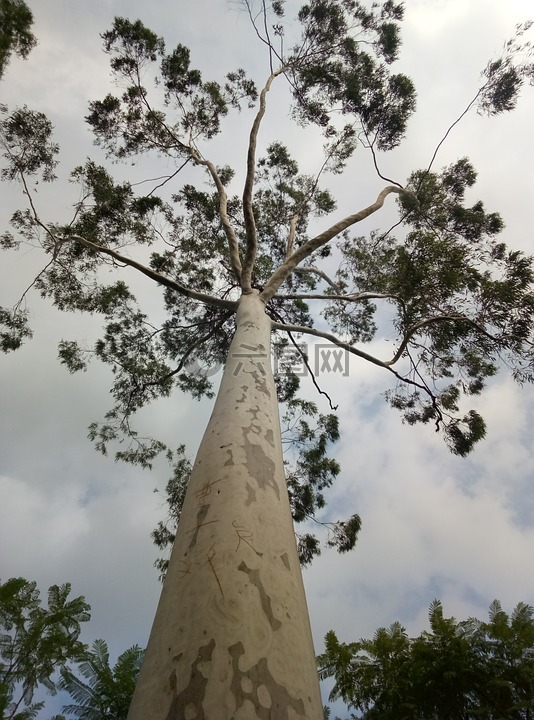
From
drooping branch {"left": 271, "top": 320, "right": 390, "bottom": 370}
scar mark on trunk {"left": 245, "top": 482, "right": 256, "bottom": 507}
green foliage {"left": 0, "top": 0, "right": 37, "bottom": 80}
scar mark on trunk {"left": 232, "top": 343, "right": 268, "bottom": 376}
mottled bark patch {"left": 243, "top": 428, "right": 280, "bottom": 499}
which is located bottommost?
scar mark on trunk {"left": 245, "top": 482, "right": 256, "bottom": 507}

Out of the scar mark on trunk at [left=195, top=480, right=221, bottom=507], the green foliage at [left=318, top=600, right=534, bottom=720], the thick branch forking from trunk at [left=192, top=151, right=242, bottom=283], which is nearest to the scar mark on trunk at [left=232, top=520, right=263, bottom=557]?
the scar mark on trunk at [left=195, top=480, right=221, bottom=507]

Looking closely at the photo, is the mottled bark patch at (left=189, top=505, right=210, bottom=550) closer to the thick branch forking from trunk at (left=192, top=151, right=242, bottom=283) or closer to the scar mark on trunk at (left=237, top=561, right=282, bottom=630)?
the scar mark on trunk at (left=237, top=561, right=282, bottom=630)

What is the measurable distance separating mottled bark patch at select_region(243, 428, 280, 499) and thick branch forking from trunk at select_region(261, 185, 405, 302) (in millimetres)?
3098

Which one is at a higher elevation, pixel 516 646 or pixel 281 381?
pixel 281 381

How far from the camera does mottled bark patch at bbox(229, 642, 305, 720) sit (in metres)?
1.07

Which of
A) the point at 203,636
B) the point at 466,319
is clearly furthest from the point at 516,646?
the point at 466,319

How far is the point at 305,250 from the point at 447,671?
4.42m

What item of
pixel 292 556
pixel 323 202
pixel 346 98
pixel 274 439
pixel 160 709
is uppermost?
pixel 346 98

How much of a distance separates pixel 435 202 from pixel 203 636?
29.9 feet

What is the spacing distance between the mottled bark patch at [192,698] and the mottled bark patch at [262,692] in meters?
0.08

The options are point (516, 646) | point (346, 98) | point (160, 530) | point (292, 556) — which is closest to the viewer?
point (292, 556)

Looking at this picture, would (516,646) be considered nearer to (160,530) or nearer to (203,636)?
(203,636)

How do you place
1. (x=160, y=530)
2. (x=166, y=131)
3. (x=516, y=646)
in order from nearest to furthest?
(x=516, y=646) → (x=160, y=530) → (x=166, y=131)

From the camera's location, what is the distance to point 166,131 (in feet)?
30.2
